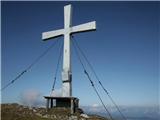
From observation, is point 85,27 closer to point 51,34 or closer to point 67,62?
point 67,62

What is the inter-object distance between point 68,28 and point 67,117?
9.04 m

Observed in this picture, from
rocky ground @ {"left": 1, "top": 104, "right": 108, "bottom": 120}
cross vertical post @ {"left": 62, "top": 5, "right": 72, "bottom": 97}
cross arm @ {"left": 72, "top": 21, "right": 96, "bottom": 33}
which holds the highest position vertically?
cross arm @ {"left": 72, "top": 21, "right": 96, "bottom": 33}

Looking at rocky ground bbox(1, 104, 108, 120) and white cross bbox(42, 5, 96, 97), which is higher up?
white cross bbox(42, 5, 96, 97)

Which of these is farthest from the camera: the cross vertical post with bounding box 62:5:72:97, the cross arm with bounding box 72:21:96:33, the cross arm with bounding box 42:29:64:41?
the cross arm with bounding box 42:29:64:41

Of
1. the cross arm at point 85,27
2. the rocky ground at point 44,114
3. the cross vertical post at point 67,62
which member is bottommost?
the rocky ground at point 44,114

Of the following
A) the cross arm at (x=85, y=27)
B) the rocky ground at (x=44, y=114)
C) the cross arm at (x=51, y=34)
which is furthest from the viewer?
the cross arm at (x=51, y=34)

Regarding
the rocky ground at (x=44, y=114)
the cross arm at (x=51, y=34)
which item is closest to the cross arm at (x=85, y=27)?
the cross arm at (x=51, y=34)

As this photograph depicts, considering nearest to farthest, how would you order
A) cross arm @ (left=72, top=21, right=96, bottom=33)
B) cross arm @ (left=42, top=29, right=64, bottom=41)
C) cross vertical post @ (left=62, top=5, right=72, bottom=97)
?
cross vertical post @ (left=62, top=5, right=72, bottom=97)
cross arm @ (left=72, top=21, right=96, bottom=33)
cross arm @ (left=42, top=29, right=64, bottom=41)

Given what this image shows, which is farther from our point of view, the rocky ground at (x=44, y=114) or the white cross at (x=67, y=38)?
the white cross at (x=67, y=38)

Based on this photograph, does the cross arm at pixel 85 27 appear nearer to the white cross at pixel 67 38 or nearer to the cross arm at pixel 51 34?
the white cross at pixel 67 38

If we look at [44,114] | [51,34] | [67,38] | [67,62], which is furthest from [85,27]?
[44,114]

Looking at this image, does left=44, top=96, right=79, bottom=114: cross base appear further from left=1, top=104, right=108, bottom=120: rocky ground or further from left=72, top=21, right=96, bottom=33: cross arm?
left=72, top=21, right=96, bottom=33: cross arm

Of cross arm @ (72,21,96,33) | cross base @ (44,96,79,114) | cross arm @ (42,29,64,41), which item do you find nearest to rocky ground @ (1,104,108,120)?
cross base @ (44,96,79,114)

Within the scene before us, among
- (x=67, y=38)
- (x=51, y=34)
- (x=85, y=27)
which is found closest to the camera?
(x=85, y=27)
